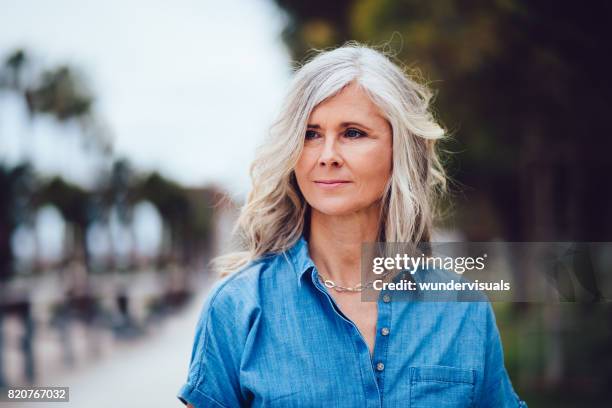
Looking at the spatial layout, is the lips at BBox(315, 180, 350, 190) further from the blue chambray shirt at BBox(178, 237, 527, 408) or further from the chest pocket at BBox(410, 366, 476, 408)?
the chest pocket at BBox(410, 366, 476, 408)

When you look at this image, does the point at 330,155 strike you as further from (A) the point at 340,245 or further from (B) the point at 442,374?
(B) the point at 442,374

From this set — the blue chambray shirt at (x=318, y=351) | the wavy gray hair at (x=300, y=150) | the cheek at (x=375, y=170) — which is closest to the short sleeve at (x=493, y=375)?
the blue chambray shirt at (x=318, y=351)

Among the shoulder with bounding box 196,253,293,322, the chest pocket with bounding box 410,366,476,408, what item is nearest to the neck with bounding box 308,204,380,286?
the shoulder with bounding box 196,253,293,322

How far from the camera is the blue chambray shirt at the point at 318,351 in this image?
72.7 inches

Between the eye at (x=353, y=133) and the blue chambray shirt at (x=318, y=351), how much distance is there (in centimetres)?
36

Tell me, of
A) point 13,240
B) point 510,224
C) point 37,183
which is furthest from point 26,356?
point 510,224

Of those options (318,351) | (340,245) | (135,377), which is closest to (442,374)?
(318,351)

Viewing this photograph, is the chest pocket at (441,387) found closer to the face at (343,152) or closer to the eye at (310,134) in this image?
the face at (343,152)

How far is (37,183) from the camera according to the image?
12.2 metres

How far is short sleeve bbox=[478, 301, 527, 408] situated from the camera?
206cm

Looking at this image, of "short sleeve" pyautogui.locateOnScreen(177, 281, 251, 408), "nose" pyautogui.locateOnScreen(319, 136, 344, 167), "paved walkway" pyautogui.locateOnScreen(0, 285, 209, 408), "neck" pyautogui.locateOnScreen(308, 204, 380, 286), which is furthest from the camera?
"paved walkway" pyautogui.locateOnScreen(0, 285, 209, 408)

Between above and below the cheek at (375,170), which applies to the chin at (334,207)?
below

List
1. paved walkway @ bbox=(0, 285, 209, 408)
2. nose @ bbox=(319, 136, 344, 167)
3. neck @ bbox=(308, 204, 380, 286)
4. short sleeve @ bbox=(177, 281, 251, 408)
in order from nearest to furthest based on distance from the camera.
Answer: short sleeve @ bbox=(177, 281, 251, 408) → nose @ bbox=(319, 136, 344, 167) → neck @ bbox=(308, 204, 380, 286) → paved walkway @ bbox=(0, 285, 209, 408)

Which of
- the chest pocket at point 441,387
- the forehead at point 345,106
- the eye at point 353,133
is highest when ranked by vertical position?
the forehead at point 345,106
